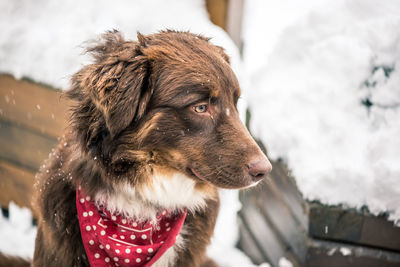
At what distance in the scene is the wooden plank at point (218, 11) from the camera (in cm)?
422

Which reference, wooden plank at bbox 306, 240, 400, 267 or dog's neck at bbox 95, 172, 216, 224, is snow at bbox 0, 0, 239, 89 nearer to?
dog's neck at bbox 95, 172, 216, 224

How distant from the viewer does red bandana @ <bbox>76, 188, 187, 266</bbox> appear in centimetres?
224

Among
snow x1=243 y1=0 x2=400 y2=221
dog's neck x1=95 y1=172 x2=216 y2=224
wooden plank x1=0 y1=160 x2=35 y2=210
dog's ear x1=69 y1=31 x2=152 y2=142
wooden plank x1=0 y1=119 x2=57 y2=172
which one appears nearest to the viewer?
dog's ear x1=69 y1=31 x2=152 y2=142

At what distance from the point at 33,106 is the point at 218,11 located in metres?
2.01

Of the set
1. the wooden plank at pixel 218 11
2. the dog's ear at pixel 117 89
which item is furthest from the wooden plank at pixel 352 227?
the wooden plank at pixel 218 11

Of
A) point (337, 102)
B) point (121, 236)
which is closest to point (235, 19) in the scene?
point (337, 102)

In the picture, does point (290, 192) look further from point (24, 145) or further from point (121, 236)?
point (24, 145)

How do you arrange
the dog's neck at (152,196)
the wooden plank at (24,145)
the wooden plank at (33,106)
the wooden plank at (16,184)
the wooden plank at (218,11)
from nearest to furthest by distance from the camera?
the dog's neck at (152,196), the wooden plank at (33,106), the wooden plank at (24,145), the wooden plank at (16,184), the wooden plank at (218,11)

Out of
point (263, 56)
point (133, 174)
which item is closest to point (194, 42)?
point (133, 174)

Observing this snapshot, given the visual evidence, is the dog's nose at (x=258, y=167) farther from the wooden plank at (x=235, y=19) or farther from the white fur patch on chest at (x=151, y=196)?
the wooden plank at (x=235, y=19)

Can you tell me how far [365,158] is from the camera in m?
2.61

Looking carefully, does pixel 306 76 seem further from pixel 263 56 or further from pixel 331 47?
pixel 263 56

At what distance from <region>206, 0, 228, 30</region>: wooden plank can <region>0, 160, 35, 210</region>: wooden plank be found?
7.48 feet

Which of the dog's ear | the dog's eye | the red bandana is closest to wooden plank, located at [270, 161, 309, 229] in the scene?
the red bandana
